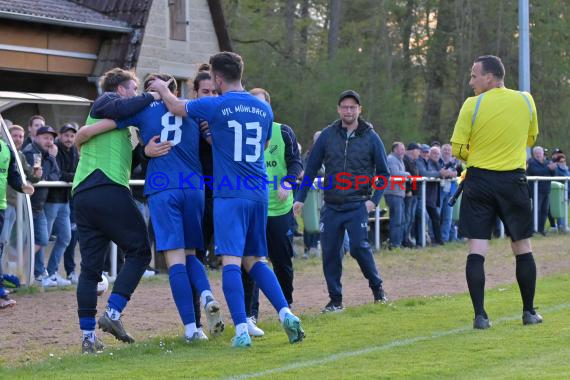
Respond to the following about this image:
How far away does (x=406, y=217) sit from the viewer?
1992cm

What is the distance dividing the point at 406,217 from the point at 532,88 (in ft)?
62.7

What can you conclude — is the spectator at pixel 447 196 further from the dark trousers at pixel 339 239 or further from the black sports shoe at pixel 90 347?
the black sports shoe at pixel 90 347

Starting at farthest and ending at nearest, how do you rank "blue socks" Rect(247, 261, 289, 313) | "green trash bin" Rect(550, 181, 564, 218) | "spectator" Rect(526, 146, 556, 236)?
"green trash bin" Rect(550, 181, 564, 218), "spectator" Rect(526, 146, 556, 236), "blue socks" Rect(247, 261, 289, 313)

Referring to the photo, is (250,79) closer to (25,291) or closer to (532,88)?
(532,88)

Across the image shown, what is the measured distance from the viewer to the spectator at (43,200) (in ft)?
44.2

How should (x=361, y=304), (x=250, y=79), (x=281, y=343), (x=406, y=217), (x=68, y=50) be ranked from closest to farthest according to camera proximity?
(x=281, y=343) < (x=361, y=304) < (x=406, y=217) < (x=68, y=50) < (x=250, y=79)

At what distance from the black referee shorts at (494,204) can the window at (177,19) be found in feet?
55.7

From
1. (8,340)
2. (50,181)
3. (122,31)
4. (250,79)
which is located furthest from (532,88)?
(8,340)

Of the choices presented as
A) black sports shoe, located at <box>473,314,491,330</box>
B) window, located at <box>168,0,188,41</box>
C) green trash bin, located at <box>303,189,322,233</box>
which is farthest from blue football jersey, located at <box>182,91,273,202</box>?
window, located at <box>168,0,188,41</box>

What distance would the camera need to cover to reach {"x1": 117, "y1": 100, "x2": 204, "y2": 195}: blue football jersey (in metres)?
8.48

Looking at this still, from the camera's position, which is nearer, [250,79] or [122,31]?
[122,31]

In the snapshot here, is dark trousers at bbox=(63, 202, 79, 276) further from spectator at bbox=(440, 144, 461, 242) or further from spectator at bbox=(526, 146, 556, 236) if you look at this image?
spectator at bbox=(526, 146, 556, 236)

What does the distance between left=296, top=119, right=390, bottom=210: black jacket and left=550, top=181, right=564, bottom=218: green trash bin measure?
1427cm

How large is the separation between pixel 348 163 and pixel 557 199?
47.9ft
